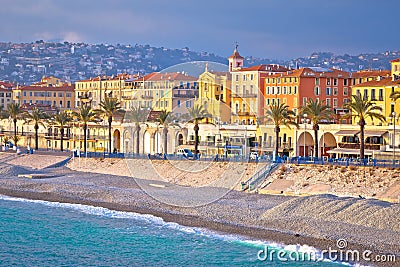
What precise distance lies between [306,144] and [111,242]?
29313 millimetres

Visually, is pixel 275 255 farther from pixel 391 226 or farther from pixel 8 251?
pixel 8 251

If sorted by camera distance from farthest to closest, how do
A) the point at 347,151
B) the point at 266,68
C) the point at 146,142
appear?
the point at 266,68
the point at 146,142
the point at 347,151

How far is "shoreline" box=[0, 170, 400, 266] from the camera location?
35.5 metres

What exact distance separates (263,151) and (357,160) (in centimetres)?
1492

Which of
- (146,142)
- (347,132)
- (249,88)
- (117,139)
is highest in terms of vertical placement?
(249,88)

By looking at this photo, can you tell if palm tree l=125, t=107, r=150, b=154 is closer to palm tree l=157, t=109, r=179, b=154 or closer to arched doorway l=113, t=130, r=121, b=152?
palm tree l=157, t=109, r=179, b=154

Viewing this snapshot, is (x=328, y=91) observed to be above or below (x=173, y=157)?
above

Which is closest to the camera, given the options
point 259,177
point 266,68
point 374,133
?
point 259,177

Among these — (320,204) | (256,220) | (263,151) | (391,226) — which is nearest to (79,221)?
(256,220)

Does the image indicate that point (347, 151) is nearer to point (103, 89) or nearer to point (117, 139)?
point (117, 139)

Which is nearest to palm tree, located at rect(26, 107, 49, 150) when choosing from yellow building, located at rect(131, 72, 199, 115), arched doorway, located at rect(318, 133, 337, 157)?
yellow building, located at rect(131, 72, 199, 115)

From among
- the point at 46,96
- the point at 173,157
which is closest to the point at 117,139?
the point at 173,157

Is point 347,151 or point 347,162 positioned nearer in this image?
point 347,162

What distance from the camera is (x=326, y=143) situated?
6156 cm
